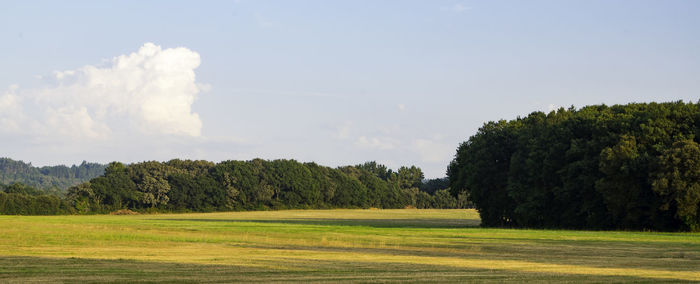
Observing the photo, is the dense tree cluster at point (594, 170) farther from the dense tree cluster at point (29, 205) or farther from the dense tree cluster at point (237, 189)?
the dense tree cluster at point (237, 189)

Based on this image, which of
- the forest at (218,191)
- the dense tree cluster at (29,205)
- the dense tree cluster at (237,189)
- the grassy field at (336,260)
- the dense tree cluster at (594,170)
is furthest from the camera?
the dense tree cluster at (237,189)

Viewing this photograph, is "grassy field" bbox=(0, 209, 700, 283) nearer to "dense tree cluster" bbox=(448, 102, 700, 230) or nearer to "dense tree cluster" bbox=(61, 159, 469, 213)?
"dense tree cluster" bbox=(448, 102, 700, 230)

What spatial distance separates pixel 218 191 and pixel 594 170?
84.3 m

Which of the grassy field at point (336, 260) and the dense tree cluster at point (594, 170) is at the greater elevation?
the dense tree cluster at point (594, 170)

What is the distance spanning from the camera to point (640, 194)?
62.3 metres

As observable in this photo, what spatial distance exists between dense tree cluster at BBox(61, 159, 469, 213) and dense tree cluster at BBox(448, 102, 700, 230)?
64.2m

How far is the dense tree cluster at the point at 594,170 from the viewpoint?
2338 inches

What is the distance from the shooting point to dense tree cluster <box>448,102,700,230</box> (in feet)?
195

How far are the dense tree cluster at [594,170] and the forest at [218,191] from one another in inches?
1284

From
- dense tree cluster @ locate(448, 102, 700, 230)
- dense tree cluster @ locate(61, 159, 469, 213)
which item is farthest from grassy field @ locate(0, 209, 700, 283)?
dense tree cluster @ locate(61, 159, 469, 213)

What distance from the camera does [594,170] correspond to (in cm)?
6512

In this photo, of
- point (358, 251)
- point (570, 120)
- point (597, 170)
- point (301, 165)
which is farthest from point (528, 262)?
point (301, 165)

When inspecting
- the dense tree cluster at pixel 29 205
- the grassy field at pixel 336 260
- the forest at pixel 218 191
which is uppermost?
the forest at pixel 218 191

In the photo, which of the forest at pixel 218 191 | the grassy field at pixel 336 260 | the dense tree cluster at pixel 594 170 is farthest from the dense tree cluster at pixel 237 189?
the grassy field at pixel 336 260
